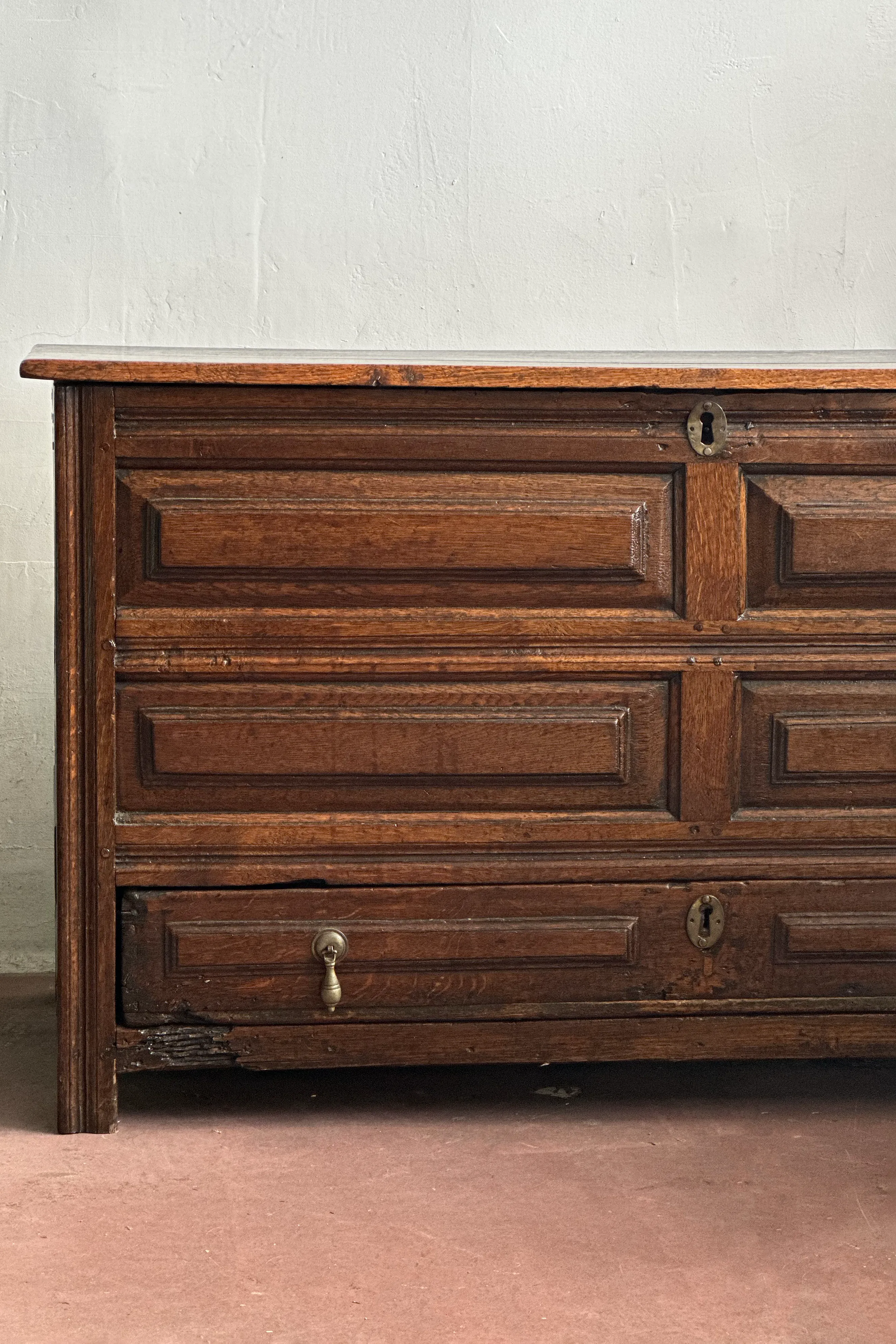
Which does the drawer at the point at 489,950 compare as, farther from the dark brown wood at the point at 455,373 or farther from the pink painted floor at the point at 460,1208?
the dark brown wood at the point at 455,373

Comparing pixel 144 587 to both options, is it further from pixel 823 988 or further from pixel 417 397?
pixel 823 988

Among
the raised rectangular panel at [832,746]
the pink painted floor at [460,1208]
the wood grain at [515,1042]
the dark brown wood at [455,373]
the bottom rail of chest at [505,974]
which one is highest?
the dark brown wood at [455,373]

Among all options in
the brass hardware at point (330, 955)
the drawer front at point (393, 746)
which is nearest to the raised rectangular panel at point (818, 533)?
the drawer front at point (393, 746)

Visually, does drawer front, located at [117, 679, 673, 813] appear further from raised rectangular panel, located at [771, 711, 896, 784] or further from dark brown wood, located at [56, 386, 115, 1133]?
raised rectangular panel, located at [771, 711, 896, 784]

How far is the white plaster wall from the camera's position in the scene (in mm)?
2877

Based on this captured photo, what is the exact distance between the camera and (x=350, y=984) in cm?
212

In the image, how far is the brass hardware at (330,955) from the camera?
6.84ft

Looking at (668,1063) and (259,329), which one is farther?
(259,329)

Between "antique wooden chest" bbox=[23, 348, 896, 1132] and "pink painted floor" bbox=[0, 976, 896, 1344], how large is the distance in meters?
0.13

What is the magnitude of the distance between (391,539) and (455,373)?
27 cm

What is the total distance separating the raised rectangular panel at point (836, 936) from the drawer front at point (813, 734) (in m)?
0.21

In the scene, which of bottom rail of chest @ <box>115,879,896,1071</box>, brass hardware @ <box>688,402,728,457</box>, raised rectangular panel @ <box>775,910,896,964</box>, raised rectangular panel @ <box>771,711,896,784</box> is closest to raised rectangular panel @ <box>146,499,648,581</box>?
brass hardware @ <box>688,402,728,457</box>

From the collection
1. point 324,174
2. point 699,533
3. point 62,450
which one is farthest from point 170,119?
point 699,533

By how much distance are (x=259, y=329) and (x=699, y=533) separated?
50.5 inches
